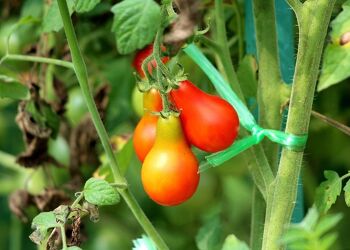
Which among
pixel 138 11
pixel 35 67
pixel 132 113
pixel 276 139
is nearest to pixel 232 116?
pixel 276 139

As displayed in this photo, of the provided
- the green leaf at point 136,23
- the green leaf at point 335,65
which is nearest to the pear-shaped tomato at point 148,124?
the green leaf at point 136,23

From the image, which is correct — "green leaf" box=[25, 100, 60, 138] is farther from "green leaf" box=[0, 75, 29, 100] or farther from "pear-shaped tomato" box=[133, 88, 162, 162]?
"pear-shaped tomato" box=[133, 88, 162, 162]

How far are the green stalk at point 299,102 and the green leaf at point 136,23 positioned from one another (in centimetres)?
15

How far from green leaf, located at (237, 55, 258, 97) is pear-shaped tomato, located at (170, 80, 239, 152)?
17cm

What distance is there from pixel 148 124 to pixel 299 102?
154 millimetres

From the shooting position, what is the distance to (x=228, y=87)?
2.97ft

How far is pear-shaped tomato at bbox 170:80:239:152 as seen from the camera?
0.81 metres

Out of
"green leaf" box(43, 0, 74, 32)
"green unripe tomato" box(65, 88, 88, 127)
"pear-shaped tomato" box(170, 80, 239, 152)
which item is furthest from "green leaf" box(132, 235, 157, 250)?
"green unripe tomato" box(65, 88, 88, 127)

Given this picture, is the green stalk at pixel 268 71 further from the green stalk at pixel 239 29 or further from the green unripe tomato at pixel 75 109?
the green unripe tomato at pixel 75 109

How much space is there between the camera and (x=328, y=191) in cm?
86

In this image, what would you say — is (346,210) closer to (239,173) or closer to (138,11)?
(239,173)

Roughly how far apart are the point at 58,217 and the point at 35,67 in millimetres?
481

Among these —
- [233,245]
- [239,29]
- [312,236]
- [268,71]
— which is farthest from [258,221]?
[312,236]

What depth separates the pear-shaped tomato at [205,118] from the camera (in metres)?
0.81
